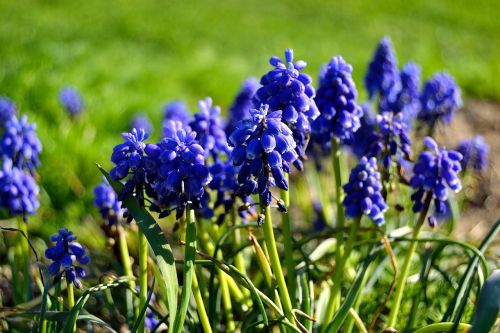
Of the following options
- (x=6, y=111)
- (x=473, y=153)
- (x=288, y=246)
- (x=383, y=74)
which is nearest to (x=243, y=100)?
(x=383, y=74)

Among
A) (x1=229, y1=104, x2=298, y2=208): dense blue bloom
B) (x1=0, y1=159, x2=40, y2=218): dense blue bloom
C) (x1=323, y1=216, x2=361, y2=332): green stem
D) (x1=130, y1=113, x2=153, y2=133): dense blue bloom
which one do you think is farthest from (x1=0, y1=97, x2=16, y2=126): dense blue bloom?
(x1=229, y1=104, x2=298, y2=208): dense blue bloom

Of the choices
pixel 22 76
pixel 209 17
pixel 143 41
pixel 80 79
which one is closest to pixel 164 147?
pixel 22 76

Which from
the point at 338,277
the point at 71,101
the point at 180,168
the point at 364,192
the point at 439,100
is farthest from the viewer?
the point at 71,101

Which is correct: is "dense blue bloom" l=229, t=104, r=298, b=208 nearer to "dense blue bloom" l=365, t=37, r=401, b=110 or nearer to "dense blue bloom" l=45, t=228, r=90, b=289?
"dense blue bloom" l=45, t=228, r=90, b=289

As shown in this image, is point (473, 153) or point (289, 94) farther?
Result: point (473, 153)

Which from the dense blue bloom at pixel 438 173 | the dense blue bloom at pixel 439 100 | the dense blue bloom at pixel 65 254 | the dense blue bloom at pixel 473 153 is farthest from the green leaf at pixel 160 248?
the dense blue bloom at pixel 439 100

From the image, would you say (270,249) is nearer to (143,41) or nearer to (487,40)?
(143,41)

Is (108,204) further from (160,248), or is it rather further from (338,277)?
(338,277)
